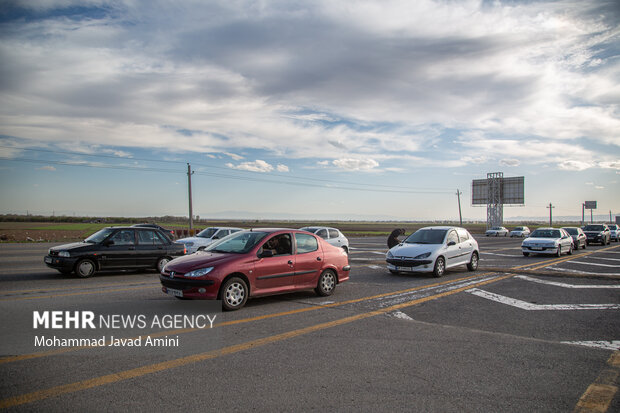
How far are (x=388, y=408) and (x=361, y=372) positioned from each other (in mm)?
861

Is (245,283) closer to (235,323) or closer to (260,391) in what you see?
(235,323)

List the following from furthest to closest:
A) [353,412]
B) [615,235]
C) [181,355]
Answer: [615,235] < [181,355] < [353,412]

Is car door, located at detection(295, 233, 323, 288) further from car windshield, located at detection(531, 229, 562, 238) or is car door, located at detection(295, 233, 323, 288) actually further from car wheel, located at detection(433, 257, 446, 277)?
car windshield, located at detection(531, 229, 562, 238)

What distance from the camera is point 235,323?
667 cm

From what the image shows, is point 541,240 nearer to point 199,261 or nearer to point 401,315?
point 401,315

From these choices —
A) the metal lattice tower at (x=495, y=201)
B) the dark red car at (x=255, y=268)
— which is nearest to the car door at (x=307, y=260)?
the dark red car at (x=255, y=268)

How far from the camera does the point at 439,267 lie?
12734mm

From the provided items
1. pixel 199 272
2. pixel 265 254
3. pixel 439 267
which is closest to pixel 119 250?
pixel 199 272

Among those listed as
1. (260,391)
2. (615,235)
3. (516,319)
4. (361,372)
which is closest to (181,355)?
(260,391)

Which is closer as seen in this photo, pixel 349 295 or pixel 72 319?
pixel 72 319

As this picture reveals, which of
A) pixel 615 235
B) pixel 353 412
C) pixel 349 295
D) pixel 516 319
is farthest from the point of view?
pixel 615 235

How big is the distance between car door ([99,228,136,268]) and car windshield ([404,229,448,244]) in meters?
8.89

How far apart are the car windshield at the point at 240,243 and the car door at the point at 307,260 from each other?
83 centimetres

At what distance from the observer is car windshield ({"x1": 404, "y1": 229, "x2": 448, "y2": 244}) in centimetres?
1361
